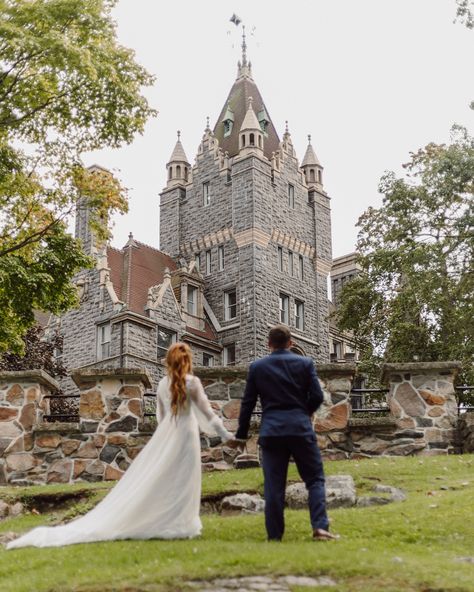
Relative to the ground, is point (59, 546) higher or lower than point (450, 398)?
lower

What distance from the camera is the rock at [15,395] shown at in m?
13.3

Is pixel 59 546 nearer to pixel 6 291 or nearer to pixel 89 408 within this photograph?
pixel 89 408

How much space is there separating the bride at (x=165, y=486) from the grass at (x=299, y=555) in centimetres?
25

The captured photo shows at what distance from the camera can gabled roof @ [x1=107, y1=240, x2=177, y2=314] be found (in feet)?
171

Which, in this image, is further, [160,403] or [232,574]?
[160,403]

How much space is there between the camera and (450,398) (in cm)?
1296

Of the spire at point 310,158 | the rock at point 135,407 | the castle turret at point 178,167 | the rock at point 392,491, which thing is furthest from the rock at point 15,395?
the spire at point 310,158

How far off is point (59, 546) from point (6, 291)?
419 inches

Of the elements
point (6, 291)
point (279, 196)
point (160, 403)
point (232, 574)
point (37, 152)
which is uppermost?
point (279, 196)

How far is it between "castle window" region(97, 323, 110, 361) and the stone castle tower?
7076 millimetres

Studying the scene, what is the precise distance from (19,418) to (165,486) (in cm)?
572

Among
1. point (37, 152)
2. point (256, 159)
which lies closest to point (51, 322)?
point (256, 159)

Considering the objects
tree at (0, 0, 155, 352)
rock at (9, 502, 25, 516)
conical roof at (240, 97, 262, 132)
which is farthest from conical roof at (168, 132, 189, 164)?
rock at (9, 502, 25, 516)

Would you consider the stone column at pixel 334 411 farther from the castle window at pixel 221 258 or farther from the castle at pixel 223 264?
the castle window at pixel 221 258
